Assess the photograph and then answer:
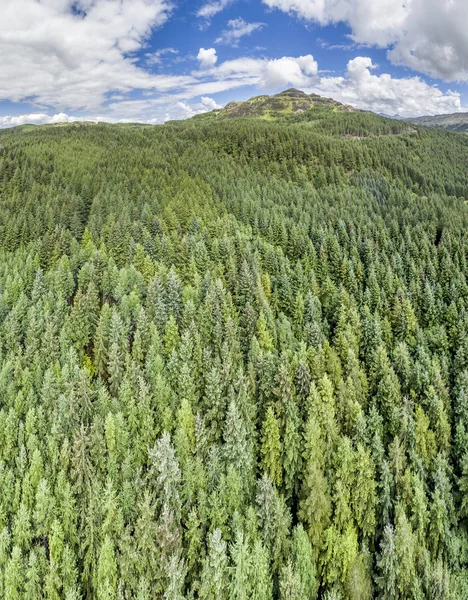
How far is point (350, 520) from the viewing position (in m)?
44.0

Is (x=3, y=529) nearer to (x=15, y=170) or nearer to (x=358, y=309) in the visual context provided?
(x=358, y=309)

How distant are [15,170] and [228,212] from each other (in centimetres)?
9651

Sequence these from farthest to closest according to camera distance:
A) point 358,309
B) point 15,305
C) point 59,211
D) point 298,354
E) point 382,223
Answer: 1. point 382,223
2. point 59,211
3. point 358,309
4. point 15,305
5. point 298,354

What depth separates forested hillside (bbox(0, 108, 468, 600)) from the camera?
129ft

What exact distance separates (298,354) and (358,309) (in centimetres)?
3135

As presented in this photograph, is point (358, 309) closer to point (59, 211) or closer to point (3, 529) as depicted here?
point (3, 529)

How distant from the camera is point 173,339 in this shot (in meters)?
61.8

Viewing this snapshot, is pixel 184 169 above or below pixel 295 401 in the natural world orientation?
above

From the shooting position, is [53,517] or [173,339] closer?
[53,517]

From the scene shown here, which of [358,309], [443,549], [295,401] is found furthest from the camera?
[358,309]

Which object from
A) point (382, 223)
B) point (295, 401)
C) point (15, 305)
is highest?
point (382, 223)

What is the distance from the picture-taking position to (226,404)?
51.5 metres

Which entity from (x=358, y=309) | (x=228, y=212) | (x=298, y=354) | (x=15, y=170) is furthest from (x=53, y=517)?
(x=15, y=170)

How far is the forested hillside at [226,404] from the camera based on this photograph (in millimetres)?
39469
